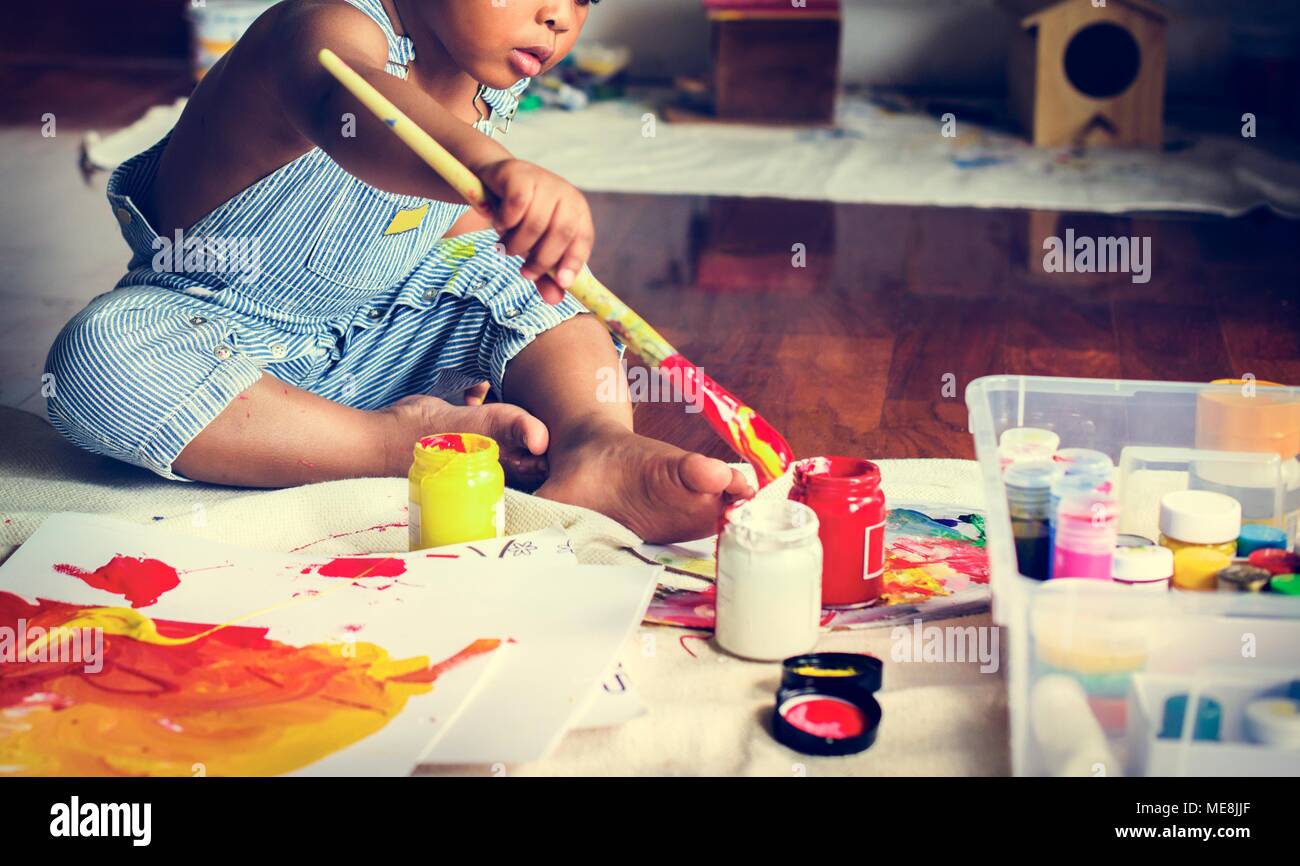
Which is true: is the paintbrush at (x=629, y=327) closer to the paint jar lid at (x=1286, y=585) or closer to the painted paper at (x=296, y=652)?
the painted paper at (x=296, y=652)

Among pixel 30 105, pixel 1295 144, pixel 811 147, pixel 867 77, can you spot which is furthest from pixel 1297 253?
pixel 30 105

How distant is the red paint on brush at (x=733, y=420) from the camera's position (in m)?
1.11

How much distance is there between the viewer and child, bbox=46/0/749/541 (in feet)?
3.67

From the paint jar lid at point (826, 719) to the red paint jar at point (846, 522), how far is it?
0.14 metres

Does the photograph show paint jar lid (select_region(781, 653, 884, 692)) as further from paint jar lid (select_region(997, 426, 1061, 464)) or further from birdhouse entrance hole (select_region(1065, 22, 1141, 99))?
birdhouse entrance hole (select_region(1065, 22, 1141, 99))

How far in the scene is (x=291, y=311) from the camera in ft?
4.24

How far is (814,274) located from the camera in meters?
1.93

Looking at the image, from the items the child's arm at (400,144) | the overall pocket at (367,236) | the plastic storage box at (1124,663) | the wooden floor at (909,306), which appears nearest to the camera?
the plastic storage box at (1124,663)

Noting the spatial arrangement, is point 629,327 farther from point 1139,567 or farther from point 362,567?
point 1139,567

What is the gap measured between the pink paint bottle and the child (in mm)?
235

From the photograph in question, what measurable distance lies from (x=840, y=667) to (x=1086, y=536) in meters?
0.17

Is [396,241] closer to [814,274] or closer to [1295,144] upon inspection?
[814,274]

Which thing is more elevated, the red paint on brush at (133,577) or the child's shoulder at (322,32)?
the child's shoulder at (322,32)

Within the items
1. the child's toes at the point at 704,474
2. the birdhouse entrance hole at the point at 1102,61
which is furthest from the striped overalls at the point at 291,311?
the birdhouse entrance hole at the point at 1102,61
